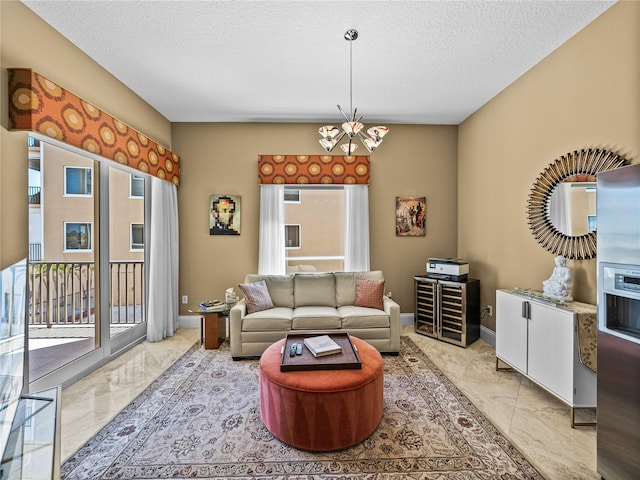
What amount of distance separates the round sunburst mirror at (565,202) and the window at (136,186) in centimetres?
462

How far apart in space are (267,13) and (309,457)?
3132mm

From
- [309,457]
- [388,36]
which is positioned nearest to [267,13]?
[388,36]

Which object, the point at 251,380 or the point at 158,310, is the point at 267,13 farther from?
the point at 158,310

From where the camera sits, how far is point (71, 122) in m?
2.43

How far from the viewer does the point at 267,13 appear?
7.27ft

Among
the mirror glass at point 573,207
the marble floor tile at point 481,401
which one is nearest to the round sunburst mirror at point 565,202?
the mirror glass at point 573,207

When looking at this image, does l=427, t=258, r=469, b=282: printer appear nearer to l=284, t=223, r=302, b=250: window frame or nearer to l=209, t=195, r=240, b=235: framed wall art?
l=284, t=223, r=302, b=250: window frame

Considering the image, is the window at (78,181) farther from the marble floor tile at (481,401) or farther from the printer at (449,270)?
the printer at (449,270)

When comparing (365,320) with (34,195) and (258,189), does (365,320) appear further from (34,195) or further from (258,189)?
(34,195)

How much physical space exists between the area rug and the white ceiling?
3.08 m

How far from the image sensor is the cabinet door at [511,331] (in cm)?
263

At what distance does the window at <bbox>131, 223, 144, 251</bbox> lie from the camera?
3812 mm

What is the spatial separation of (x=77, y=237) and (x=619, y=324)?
170 inches

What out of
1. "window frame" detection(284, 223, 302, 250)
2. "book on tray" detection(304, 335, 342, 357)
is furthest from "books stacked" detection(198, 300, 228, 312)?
"book on tray" detection(304, 335, 342, 357)
